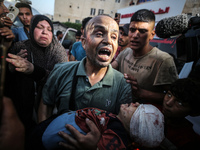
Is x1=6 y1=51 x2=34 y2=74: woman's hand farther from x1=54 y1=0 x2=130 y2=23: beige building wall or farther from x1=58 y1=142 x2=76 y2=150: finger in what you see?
x1=54 y1=0 x2=130 y2=23: beige building wall

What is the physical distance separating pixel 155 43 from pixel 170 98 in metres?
4.26

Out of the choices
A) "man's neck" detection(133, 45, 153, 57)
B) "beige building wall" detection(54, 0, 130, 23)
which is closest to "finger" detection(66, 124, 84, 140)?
"man's neck" detection(133, 45, 153, 57)

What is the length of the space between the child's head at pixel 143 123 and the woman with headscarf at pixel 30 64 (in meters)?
1.41

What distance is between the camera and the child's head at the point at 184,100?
1.53 meters

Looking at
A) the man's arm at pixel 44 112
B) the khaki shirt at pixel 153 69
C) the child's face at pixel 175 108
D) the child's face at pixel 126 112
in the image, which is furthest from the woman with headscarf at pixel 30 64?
the child's face at pixel 175 108

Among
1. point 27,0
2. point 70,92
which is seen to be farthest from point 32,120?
point 27,0

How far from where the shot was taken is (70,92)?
4.62ft

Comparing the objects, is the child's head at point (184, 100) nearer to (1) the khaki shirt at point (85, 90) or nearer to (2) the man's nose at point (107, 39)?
(1) the khaki shirt at point (85, 90)

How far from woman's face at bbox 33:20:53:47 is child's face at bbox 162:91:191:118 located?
7.85 ft

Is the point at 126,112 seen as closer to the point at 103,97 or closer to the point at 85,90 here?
the point at 103,97

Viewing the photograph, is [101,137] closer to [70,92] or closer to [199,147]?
[70,92]

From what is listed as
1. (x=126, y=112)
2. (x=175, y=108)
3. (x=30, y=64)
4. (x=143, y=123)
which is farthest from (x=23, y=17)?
(x=175, y=108)

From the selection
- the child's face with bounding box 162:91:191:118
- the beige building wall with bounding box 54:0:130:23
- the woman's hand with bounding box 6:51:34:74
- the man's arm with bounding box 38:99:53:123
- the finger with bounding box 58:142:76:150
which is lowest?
the man's arm with bounding box 38:99:53:123

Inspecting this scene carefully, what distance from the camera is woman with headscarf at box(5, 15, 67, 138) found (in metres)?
1.55
